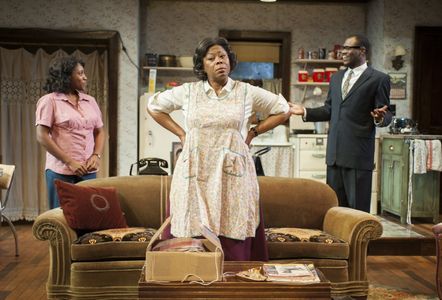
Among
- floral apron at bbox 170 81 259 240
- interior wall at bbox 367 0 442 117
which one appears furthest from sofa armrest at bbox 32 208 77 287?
interior wall at bbox 367 0 442 117

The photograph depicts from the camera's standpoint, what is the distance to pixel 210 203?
2.35 meters

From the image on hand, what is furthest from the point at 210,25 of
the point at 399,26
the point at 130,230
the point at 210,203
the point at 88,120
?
the point at 210,203

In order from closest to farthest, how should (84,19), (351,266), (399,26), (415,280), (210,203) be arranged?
(210,203)
(351,266)
(415,280)
(84,19)
(399,26)

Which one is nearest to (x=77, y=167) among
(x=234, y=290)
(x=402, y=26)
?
(x=234, y=290)

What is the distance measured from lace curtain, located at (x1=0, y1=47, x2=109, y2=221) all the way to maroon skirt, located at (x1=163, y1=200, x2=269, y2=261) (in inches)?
141

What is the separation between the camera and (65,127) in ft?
11.1

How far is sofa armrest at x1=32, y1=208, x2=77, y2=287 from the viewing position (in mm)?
2871

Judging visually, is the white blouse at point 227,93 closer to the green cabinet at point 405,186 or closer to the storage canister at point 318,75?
the green cabinet at point 405,186

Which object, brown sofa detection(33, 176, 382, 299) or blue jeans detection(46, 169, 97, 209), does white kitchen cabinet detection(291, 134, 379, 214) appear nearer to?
brown sofa detection(33, 176, 382, 299)

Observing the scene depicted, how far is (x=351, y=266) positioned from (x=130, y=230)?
4.09 feet

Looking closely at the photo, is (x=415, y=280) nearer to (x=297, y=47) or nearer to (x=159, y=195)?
(x=159, y=195)

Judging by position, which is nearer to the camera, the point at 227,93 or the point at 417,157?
the point at 227,93

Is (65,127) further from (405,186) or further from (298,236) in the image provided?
(405,186)

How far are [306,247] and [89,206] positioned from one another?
48.4 inches
